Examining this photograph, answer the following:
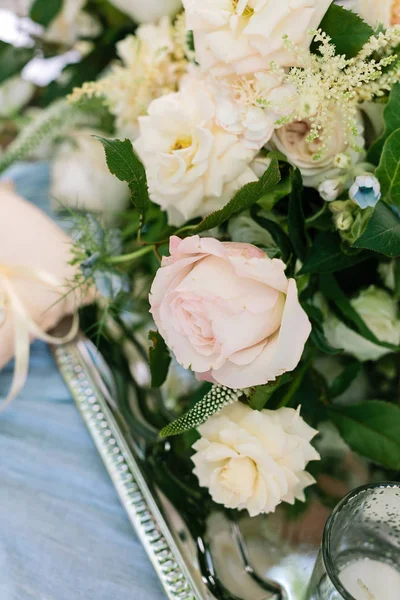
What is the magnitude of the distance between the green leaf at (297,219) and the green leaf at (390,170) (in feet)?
0.19

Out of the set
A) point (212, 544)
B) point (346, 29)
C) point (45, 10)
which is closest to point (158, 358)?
point (212, 544)

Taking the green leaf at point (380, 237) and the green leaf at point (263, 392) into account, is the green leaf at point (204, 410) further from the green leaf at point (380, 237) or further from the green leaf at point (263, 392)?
the green leaf at point (380, 237)

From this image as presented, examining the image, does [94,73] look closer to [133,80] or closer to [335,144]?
[133,80]

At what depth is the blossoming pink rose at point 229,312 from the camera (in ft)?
1.10

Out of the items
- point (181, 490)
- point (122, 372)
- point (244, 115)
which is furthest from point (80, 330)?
point (244, 115)

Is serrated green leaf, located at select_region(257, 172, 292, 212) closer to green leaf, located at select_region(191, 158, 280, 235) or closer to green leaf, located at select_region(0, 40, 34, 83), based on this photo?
green leaf, located at select_region(191, 158, 280, 235)

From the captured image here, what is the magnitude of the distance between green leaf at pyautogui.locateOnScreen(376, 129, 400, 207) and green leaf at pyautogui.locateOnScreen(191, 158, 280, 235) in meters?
0.09

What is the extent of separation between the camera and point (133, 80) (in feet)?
1.83

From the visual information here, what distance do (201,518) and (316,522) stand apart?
0.32 ft

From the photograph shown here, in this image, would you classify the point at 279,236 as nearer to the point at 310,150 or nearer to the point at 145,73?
the point at 310,150

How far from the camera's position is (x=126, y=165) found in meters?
0.36

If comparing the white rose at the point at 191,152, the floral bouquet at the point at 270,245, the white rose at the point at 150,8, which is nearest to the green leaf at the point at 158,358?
the floral bouquet at the point at 270,245

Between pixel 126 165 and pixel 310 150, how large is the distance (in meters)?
0.15

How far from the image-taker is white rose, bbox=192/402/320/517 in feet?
1.26
